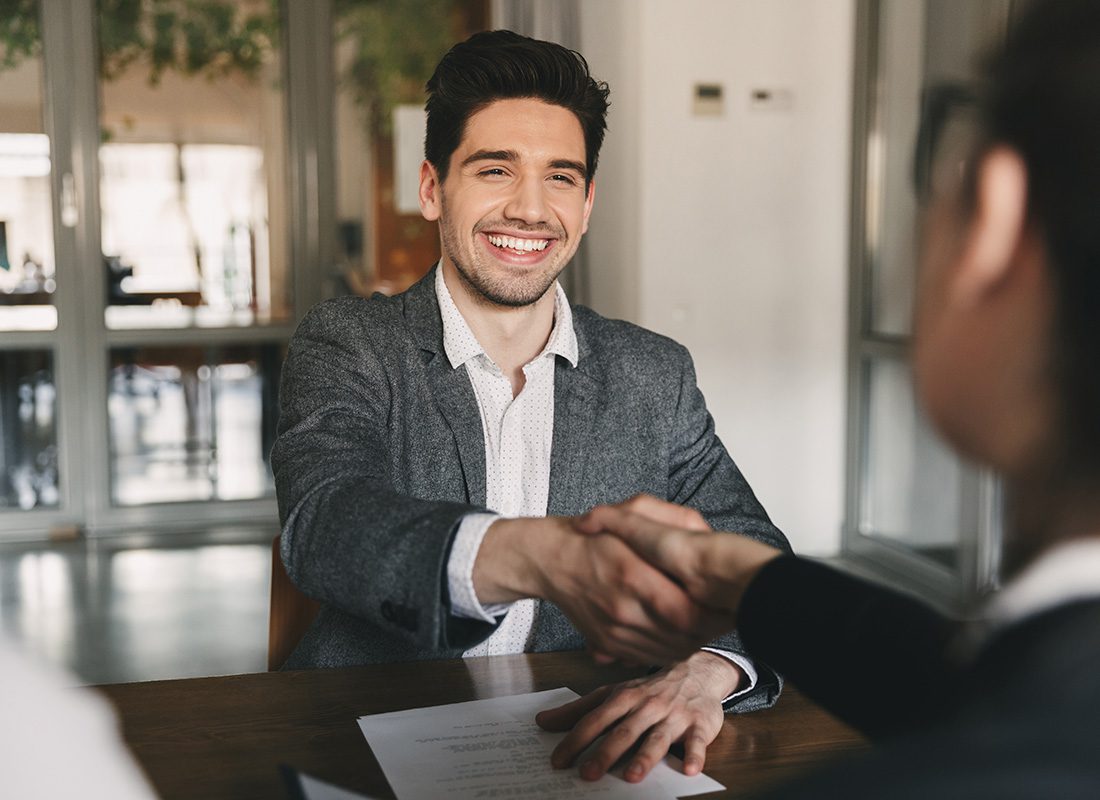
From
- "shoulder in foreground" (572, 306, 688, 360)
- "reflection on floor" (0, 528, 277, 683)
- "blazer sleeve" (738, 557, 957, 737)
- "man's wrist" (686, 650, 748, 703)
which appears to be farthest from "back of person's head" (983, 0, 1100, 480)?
"reflection on floor" (0, 528, 277, 683)

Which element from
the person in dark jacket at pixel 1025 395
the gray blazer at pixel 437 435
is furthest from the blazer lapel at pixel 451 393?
the person in dark jacket at pixel 1025 395

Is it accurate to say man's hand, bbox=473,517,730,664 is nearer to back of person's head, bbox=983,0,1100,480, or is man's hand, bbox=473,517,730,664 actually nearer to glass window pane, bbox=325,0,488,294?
back of person's head, bbox=983,0,1100,480

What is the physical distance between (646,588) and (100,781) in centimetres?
59

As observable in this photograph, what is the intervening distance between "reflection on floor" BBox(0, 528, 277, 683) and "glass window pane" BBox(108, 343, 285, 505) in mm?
352

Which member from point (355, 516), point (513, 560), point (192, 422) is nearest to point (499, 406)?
point (355, 516)

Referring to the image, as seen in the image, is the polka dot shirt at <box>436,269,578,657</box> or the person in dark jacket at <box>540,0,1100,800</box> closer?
the person in dark jacket at <box>540,0,1100,800</box>

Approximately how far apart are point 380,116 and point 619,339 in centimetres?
445

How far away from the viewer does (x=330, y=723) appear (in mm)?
1213

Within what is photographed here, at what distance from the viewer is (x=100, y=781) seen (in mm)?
492

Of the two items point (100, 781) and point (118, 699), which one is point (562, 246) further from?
point (100, 781)

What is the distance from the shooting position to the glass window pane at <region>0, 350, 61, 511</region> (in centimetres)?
573

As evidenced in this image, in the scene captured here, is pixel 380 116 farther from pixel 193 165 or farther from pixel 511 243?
pixel 511 243

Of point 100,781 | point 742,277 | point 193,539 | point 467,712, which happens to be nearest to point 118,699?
point 467,712

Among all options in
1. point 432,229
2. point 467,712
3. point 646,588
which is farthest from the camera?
point 432,229
